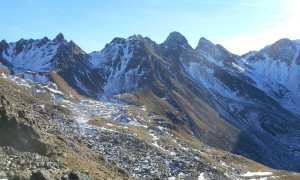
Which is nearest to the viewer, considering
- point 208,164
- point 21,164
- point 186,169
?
point 21,164

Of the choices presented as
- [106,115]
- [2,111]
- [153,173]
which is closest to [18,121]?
[2,111]

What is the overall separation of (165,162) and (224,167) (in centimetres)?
2996

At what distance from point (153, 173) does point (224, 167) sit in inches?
1743

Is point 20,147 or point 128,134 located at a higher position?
point 20,147

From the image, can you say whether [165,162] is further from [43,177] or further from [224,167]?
[43,177]

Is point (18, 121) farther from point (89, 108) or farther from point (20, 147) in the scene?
point (89, 108)

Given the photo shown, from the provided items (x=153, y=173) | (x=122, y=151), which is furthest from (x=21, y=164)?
(x=122, y=151)

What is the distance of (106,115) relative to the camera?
593 ft

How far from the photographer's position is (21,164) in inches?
1604

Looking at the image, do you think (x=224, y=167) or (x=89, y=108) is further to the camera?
(x=89, y=108)

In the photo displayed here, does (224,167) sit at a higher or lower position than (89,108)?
lower

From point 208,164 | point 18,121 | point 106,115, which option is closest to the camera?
point 18,121

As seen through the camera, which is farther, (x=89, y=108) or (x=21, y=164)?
(x=89, y=108)

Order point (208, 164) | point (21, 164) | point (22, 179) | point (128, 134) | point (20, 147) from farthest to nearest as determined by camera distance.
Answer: point (128, 134), point (208, 164), point (20, 147), point (21, 164), point (22, 179)
